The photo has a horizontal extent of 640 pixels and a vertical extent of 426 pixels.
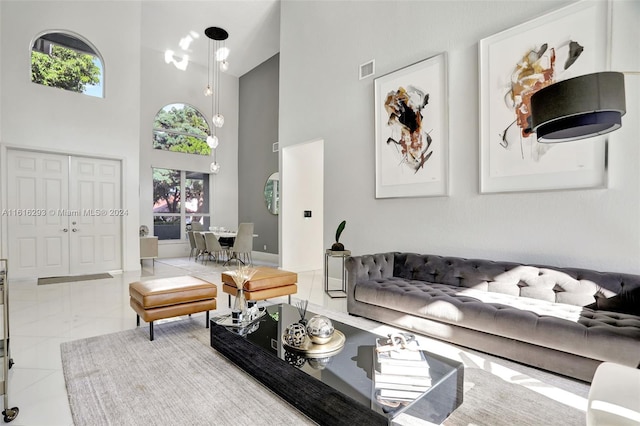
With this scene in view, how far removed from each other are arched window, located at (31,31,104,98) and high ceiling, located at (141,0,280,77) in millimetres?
1669

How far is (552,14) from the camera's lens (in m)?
3.07

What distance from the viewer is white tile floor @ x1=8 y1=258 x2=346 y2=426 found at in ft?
6.61

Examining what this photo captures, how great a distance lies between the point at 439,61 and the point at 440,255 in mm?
2345

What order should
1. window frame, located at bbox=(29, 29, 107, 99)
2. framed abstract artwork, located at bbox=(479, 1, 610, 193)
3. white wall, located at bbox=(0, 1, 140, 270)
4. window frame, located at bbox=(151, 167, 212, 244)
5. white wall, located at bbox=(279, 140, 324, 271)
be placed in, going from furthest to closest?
window frame, located at bbox=(151, 167, 212, 244), white wall, located at bbox=(279, 140, 324, 271), window frame, located at bbox=(29, 29, 107, 99), white wall, located at bbox=(0, 1, 140, 270), framed abstract artwork, located at bbox=(479, 1, 610, 193)

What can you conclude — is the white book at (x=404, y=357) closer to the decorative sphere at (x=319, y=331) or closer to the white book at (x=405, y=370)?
the white book at (x=405, y=370)

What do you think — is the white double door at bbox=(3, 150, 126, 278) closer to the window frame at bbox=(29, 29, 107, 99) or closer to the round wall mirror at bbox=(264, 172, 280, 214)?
the window frame at bbox=(29, 29, 107, 99)

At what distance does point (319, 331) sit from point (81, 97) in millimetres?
6793

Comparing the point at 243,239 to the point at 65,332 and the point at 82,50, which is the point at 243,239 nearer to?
the point at 65,332

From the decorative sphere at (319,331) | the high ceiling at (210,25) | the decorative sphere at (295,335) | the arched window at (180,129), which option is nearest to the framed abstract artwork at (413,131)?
the decorative sphere at (319,331)

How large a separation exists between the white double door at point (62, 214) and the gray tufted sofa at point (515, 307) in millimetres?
5452

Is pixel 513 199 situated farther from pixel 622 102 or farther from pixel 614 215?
pixel 622 102

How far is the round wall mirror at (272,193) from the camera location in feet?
27.4

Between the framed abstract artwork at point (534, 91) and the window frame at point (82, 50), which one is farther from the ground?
the window frame at point (82, 50)

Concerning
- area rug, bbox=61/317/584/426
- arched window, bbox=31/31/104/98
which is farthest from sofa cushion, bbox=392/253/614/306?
arched window, bbox=31/31/104/98
